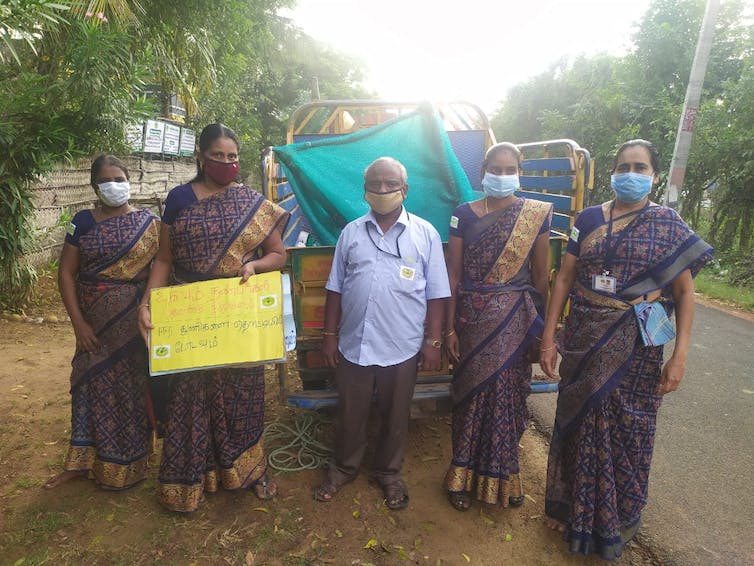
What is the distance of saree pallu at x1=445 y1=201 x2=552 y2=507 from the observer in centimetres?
249

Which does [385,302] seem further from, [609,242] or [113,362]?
[113,362]

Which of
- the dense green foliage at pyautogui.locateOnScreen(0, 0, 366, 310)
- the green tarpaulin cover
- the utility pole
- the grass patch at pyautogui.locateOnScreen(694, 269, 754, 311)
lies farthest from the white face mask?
the grass patch at pyautogui.locateOnScreen(694, 269, 754, 311)

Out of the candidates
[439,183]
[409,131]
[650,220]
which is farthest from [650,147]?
[409,131]

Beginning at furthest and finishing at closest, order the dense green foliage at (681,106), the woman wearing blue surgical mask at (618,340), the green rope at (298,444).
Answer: the dense green foliage at (681,106) < the green rope at (298,444) < the woman wearing blue surgical mask at (618,340)

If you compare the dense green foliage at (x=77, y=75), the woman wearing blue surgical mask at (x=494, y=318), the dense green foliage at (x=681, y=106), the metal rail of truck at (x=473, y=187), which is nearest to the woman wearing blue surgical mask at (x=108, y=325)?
the metal rail of truck at (x=473, y=187)

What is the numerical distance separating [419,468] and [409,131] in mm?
2193

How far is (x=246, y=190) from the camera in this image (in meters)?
2.53

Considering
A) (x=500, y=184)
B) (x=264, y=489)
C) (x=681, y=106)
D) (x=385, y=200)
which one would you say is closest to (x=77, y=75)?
(x=385, y=200)

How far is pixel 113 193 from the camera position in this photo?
2607 mm

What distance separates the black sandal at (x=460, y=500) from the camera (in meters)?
2.72

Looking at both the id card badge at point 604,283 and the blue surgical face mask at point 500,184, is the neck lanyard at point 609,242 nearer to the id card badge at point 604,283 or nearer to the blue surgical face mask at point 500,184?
the id card badge at point 604,283

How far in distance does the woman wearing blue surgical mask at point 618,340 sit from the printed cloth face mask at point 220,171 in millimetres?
1648

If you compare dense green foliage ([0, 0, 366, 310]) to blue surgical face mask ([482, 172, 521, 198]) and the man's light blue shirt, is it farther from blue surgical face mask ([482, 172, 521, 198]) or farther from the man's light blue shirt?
blue surgical face mask ([482, 172, 521, 198])

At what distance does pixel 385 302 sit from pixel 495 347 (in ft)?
1.97
